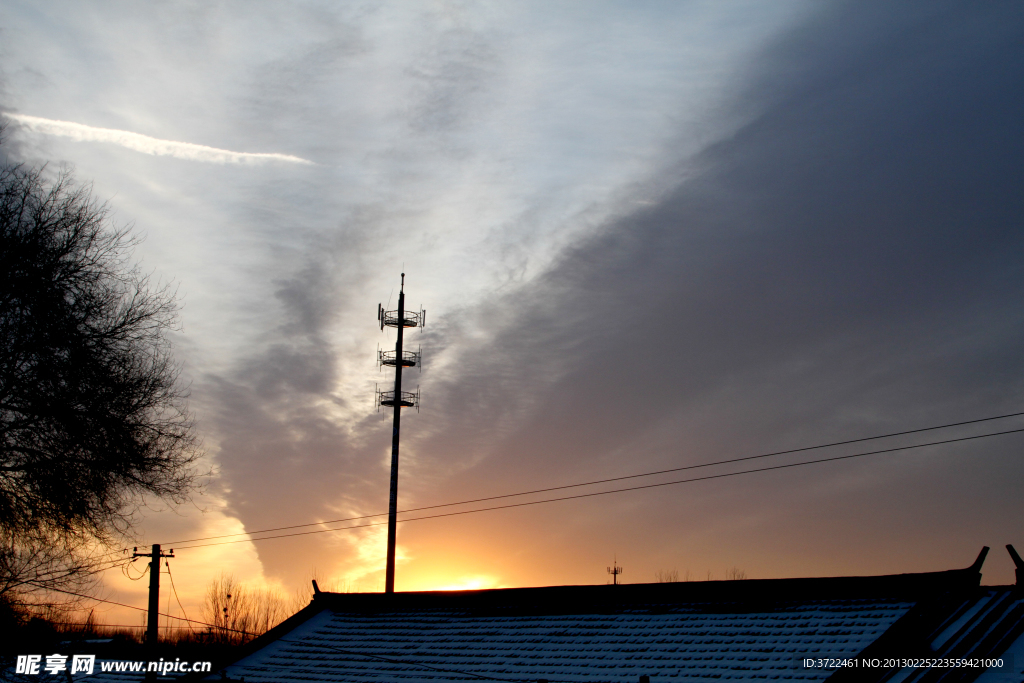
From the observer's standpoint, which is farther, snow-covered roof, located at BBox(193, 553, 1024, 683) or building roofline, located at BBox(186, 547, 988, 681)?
building roofline, located at BBox(186, 547, 988, 681)

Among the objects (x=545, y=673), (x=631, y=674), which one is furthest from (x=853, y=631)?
(x=545, y=673)

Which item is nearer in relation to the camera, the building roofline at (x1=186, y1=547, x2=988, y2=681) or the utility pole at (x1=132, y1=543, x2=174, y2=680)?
the building roofline at (x1=186, y1=547, x2=988, y2=681)

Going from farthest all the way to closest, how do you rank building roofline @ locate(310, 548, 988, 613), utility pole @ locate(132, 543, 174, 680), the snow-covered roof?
utility pole @ locate(132, 543, 174, 680) → building roofline @ locate(310, 548, 988, 613) → the snow-covered roof

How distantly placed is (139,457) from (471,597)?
12223 millimetres

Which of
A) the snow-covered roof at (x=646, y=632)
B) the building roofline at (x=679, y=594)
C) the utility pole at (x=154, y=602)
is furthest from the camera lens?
the utility pole at (x=154, y=602)

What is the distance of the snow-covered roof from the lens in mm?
15695

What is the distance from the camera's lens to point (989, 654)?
14.4 meters

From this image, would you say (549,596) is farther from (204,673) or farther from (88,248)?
(88,248)

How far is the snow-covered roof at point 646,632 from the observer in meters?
15.7

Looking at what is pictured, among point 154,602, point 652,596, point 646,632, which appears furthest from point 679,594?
point 154,602

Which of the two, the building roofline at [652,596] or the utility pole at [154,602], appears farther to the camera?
the utility pole at [154,602]

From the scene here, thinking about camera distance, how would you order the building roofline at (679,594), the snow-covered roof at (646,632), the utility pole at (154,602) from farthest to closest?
1. the utility pole at (154,602)
2. the building roofline at (679,594)
3. the snow-covered roof at (646,632)

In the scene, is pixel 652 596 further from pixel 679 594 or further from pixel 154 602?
pixel 154 602

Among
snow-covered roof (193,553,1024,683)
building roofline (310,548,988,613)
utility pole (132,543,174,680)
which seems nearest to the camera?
snow-covered roof (193,553,1024,683)
